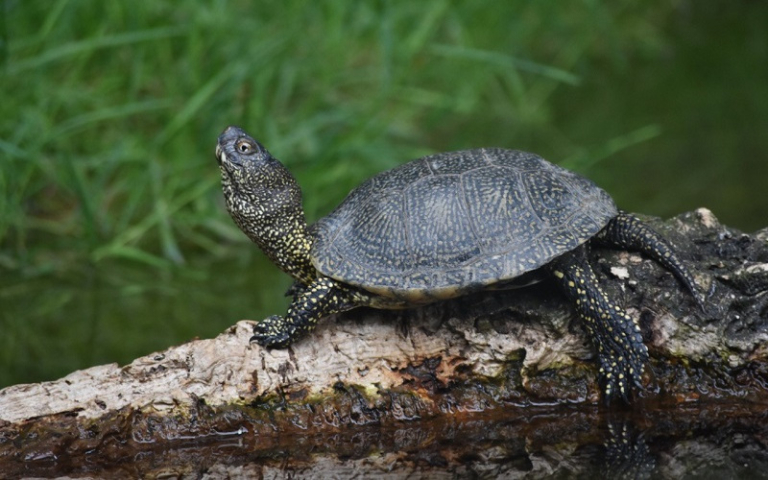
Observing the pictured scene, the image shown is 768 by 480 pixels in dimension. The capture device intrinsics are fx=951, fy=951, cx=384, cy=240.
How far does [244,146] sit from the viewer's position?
419 centimetres

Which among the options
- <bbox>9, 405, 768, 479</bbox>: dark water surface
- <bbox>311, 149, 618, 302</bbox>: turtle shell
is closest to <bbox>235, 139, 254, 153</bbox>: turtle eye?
<bbox>311, 149, 618, 302</bbox>: turtle shell

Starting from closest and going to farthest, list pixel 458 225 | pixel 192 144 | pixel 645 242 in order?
1. pixel 458 225
2. pixel 645 242
3. pixel 192 144

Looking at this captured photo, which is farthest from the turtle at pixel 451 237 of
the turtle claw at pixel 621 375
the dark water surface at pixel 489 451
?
the dark water surface at pixel 489 451

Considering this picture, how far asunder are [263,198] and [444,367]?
1.09m

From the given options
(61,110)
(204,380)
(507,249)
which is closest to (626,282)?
(507,249)

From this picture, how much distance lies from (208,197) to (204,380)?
123 inches

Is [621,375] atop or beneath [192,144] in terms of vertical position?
beneath

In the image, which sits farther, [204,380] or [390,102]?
[390,102]

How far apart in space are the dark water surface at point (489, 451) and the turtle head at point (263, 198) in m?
0.84

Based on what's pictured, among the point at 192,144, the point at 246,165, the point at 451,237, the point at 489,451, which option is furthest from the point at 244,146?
the point at 192,144

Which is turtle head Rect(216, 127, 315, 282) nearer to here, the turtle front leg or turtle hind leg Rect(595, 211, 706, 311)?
the turtle front leg

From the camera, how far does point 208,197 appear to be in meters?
6.84

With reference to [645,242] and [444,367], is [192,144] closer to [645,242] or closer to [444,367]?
[444,367]

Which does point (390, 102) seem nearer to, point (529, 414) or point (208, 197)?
point (208, 197)
